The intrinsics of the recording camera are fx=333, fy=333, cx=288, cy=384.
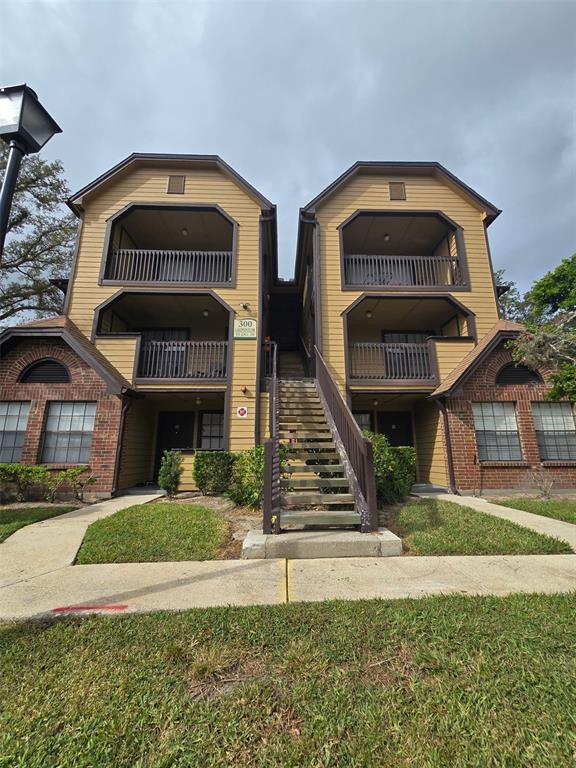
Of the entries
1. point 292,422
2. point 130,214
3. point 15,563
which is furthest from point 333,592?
point 130,214

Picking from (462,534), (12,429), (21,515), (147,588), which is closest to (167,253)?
(12,429)

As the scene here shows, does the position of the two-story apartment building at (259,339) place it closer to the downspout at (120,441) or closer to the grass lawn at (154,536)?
the downspout at (120,441)

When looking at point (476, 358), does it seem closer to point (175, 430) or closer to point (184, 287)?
point (184, 287)

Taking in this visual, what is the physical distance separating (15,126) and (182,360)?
8108 millimetres

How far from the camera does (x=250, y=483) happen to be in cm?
684

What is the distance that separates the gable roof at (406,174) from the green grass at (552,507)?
9644mm

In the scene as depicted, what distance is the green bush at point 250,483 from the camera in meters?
6.65

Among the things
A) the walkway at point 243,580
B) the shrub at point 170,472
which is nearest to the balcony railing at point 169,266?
the shrub at point 170,472

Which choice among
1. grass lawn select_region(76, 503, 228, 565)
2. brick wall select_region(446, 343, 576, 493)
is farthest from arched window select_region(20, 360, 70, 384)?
brick wall select_region(446, 343, 576, 493)

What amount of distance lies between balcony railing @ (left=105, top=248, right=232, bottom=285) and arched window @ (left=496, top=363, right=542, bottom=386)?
8860 millimetres

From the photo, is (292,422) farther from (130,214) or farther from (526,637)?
(130,214)

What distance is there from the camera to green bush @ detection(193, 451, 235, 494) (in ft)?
27.2

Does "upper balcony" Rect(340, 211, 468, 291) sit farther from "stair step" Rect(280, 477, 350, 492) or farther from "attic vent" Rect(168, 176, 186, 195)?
"stair step" Rect(280, 477, 350, 492)

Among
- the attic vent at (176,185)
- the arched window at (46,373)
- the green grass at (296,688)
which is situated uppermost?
the attic vent at (176,185)
